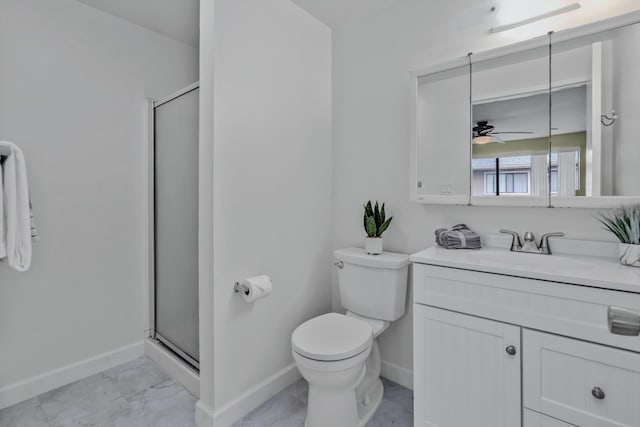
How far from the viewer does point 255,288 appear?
160 centimetres

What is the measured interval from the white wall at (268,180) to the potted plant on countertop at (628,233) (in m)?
1.50

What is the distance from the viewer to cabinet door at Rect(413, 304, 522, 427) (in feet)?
3.88

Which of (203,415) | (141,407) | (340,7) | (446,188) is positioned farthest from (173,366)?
(340,7)

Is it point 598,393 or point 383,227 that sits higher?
point 383,227

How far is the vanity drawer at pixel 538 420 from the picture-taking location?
110 centimetres

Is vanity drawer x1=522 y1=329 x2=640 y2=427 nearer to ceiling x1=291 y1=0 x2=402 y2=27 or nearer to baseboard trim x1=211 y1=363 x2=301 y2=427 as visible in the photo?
baseboard trim x1=211 y1=363 x2=301 y2=427

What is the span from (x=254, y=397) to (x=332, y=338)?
0.58 m

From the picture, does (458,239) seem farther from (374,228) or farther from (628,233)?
(628,233)

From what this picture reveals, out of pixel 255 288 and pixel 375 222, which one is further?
pixel 375 222

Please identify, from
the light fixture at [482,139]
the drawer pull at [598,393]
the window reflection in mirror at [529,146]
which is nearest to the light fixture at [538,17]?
the window reflection in mirror at [529,146]

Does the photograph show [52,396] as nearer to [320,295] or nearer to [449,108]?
[320,295]

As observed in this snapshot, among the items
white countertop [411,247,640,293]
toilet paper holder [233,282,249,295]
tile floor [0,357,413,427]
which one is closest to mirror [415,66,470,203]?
white countertop [411,247,640,293]

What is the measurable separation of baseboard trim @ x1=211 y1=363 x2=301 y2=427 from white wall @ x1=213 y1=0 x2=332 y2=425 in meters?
0.02

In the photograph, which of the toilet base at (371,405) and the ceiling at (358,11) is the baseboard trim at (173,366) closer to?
the toilet base at (371,405)
